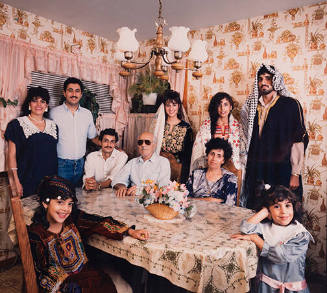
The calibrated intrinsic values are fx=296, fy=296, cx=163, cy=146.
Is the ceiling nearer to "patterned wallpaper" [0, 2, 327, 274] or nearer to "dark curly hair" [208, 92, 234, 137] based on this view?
"patterned wallpaper" [0, 2, 327, 274]

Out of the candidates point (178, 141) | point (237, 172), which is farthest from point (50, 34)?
point (237, 172)

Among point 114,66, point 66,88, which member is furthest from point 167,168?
point 114,66

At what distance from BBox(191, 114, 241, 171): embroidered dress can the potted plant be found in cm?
115

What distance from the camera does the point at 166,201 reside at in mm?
1967

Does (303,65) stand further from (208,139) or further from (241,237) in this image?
(241,237)

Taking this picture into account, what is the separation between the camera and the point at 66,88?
3566mm

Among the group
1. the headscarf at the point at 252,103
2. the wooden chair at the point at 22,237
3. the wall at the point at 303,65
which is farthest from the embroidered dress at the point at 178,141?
the wooden chair at the point at 22,237

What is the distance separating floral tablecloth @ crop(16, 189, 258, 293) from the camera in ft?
5.08

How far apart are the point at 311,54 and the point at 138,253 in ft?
9.82

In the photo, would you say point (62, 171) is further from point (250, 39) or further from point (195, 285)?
point (250, 39)

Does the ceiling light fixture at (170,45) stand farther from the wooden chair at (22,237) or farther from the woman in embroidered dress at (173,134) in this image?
the woman in embroidered dress at (173,134)

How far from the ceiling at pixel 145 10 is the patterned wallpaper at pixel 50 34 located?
0.37 feet

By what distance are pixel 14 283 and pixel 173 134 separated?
238 cm

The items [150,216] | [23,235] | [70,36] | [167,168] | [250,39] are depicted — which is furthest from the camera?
[70,36]
